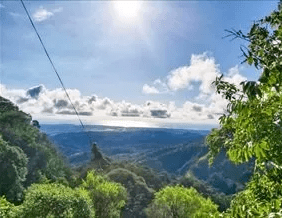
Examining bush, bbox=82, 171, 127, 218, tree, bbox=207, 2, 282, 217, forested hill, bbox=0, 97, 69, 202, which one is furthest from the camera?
forested hill, bbox=0, 97, 69, 202

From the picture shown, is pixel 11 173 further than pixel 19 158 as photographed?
No

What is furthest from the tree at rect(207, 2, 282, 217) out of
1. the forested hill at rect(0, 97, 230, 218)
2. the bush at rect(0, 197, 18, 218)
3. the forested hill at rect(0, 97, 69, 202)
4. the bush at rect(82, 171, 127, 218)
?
the forested hill at rect(0, 97, 69, 202)

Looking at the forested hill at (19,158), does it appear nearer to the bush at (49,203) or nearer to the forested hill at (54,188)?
the forested hill at (54,188)

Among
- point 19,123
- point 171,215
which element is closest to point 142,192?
point 19,123

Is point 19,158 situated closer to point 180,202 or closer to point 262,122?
point 180,202

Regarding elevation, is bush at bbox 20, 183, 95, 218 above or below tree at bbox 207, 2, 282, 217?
below

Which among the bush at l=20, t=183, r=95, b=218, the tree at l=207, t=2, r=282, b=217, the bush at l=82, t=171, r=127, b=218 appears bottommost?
the bush at l=82, t=171, r=127, b=218

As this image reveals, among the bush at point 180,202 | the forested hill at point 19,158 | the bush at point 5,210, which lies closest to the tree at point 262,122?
the bush at point 5,210

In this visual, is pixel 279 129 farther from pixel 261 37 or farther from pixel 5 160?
pixel 5 160

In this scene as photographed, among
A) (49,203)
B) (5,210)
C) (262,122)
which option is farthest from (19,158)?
(262,122)

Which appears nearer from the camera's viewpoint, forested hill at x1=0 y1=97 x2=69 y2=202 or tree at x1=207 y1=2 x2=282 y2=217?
tree at x1=207 y1=2 x2=282 y2=217

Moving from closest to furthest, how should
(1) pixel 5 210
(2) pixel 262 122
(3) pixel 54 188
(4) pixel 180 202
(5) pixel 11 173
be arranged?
(2) pixel 262 122 < (1) pixel 5 210 < (3) pixel 54 188 < (4) pixel 180 202 < (5) pixel 11 173

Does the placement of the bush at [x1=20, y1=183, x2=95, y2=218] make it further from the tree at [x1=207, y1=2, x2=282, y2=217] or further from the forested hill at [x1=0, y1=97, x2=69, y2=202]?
the forested hill at [x1=0, y1=97, x2=69, y2=202]

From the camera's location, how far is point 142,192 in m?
103
